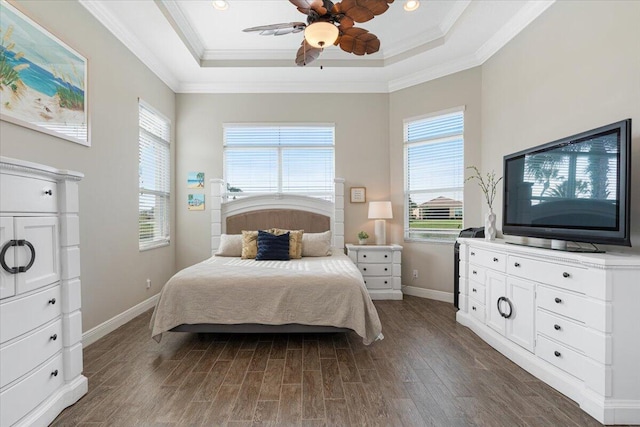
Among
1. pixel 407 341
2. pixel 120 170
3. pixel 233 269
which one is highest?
pixel 120 170

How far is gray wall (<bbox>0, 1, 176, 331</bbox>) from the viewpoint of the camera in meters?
2.29

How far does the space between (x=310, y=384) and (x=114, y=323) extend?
2.32 metres

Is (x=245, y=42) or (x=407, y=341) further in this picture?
(x=245, y=42)

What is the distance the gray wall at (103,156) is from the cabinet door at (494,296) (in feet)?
12.3

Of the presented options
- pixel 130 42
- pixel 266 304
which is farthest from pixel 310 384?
pixel 130 42

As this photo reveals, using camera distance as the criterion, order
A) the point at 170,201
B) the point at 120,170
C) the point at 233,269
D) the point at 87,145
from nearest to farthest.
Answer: the point at 87,145, the point at 233,269, the point at 120,170, the point at 170,201

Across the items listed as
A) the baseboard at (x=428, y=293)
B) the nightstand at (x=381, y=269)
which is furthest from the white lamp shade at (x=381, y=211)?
the baseboard at (x=428, y=293)

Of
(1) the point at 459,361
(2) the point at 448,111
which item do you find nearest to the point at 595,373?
(1) the point at 459,361

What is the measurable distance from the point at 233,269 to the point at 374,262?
2091 millimetres

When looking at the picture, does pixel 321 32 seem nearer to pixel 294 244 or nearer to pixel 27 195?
pixel 27 195

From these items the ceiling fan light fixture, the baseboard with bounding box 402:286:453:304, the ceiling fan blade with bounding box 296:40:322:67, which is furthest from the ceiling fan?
the baseboard with bounding box 402:286:453:304

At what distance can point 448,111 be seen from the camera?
3982mm

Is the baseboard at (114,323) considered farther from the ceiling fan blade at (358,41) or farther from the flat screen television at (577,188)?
the flat screen television at (577,188)

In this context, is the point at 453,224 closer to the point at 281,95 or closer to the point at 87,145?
the point at 281,95
